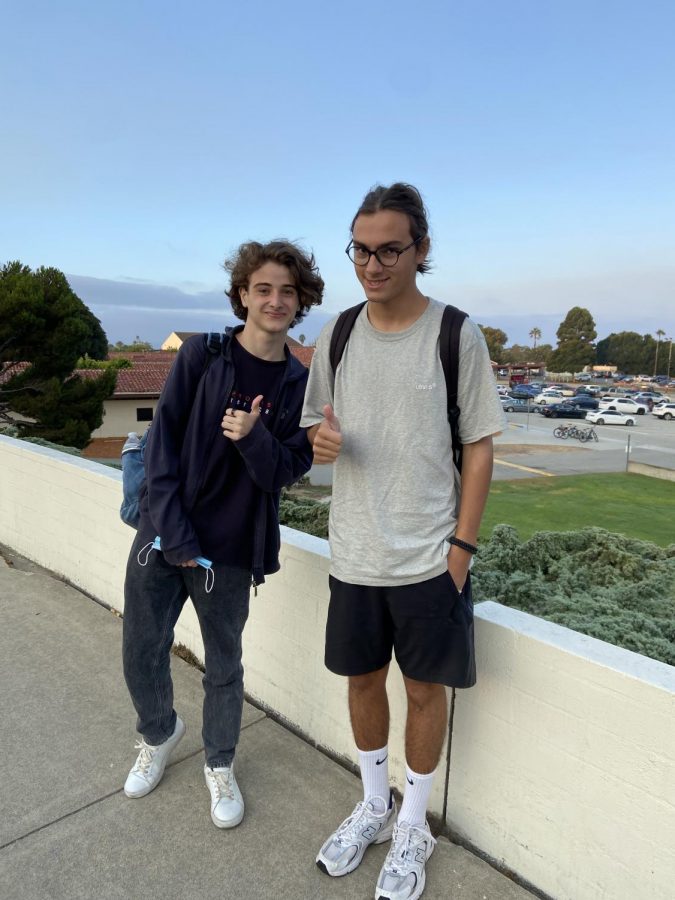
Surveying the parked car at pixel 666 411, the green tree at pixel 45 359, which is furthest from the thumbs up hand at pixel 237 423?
the parked car at pixel 666 411

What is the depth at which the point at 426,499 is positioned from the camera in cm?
182

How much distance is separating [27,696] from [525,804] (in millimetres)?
2307

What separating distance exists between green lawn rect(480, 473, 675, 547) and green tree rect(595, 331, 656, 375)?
317 ft

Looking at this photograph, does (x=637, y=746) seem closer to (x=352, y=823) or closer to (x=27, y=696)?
(x=352, y=823)

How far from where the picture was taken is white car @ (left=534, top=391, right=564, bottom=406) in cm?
5944

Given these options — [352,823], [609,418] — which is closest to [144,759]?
[352,823]

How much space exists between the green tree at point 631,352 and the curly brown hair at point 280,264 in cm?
11905

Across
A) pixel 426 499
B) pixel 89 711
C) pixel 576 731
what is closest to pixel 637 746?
pixel 576 731

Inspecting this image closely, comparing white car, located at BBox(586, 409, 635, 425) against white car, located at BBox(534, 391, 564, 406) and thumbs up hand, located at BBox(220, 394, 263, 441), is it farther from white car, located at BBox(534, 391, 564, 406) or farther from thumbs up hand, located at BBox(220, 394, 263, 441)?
thumbs up hand, located at BBox(220, 394, 263, 441)

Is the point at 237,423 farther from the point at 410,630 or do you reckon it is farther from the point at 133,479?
the point at 410,630

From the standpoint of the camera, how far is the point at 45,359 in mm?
19281

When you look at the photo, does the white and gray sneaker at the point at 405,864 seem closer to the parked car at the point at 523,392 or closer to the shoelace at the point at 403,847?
the shoelace at the point at 403,847

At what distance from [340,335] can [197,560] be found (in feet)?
2.83

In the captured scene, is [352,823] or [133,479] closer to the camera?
[352,823]
